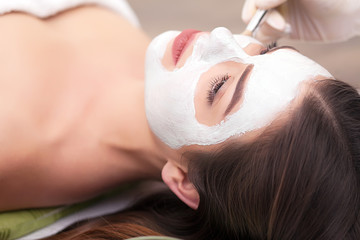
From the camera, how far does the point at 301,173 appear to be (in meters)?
0.83

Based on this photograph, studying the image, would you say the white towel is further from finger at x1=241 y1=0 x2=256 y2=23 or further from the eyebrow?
the eyebrow

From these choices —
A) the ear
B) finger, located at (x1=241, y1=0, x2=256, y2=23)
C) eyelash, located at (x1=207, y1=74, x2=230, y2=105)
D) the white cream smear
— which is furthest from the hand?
the ear

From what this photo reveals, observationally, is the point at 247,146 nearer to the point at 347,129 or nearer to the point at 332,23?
the point at 347,129

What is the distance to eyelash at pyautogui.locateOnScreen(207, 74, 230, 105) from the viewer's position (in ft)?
3.00

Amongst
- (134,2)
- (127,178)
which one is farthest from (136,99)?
(134,2)

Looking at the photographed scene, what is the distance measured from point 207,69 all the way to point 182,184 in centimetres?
22

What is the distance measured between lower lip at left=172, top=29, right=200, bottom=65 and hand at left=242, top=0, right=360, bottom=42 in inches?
8.4

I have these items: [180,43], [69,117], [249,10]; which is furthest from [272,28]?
[69,117]

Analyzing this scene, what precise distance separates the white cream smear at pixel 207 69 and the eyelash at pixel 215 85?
0.10 feet

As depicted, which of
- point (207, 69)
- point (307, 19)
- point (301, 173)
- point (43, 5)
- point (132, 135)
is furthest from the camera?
point (307, 19)

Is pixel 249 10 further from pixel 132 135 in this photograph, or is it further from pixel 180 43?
pixel 132 135

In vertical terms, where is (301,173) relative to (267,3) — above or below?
below

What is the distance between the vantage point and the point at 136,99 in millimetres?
1062

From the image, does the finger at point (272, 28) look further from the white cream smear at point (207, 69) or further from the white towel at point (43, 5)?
the white towel at point (43, 5)
